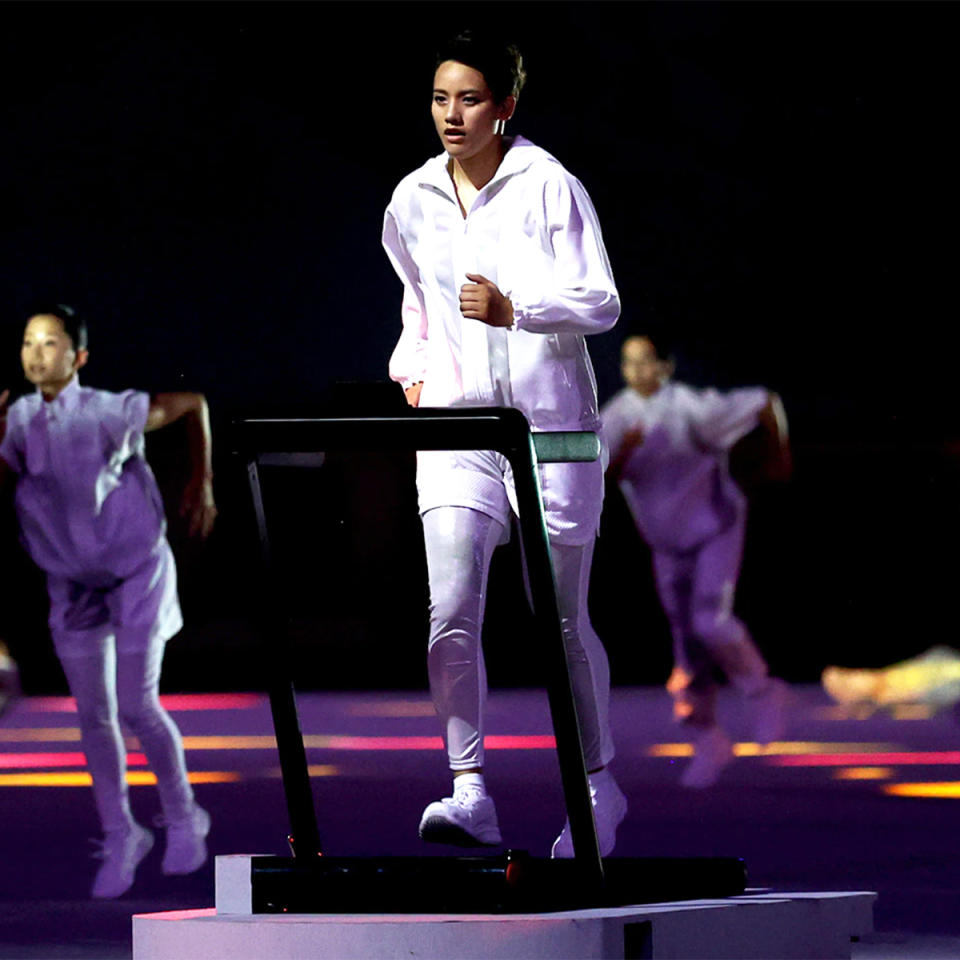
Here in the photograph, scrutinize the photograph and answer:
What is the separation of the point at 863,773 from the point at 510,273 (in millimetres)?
5711

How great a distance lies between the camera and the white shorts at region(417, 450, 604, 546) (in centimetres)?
446

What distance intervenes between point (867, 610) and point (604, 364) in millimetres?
2412

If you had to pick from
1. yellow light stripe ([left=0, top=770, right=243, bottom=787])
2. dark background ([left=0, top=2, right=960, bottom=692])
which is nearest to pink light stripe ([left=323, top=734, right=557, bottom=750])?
yellow light stripe ([left=0, top=770, right=243, bottom=787])

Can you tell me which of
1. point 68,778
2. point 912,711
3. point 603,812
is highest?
point 603,812

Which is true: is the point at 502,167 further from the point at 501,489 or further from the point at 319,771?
the point at 319,771

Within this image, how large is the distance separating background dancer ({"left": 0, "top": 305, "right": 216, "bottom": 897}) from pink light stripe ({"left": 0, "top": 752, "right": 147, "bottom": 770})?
10.9 ft

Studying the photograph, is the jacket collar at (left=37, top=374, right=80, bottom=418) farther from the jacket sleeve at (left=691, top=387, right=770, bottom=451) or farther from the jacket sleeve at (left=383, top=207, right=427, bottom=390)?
the jacket sleeve at (left=691, top=387, right=770, bottom=451)

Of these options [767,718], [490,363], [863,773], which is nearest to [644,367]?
[863,773]

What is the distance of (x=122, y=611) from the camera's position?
22.6 feet

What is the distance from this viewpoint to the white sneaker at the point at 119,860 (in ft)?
22.0

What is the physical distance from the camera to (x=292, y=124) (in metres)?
13.9

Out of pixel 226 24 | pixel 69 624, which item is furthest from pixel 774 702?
pixel 226 24

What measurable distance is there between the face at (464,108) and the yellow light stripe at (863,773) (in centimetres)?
553

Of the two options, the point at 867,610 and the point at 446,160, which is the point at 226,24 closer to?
the point at 867,610
